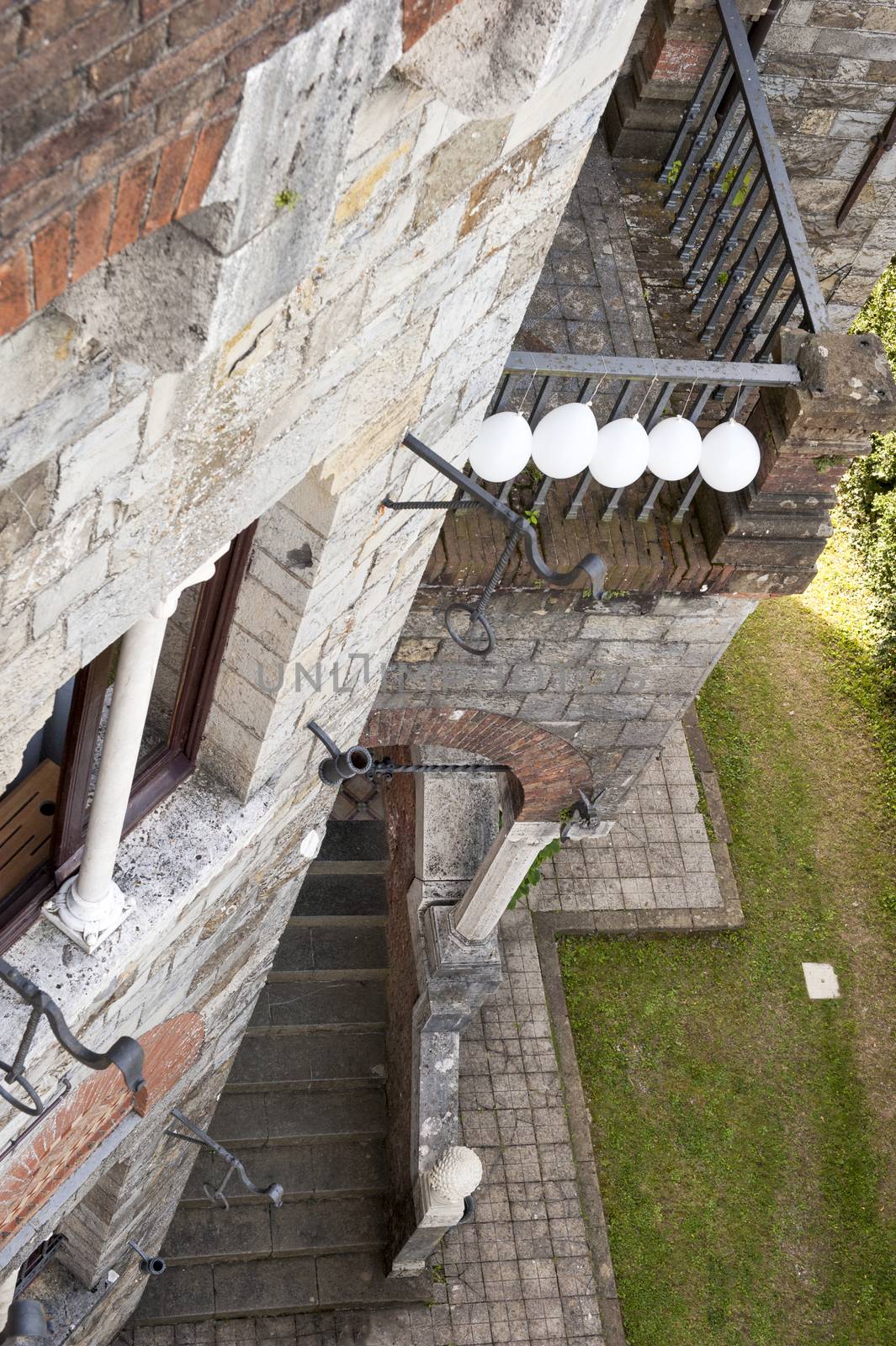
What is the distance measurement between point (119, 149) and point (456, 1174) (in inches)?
283

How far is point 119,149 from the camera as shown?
1.23 m

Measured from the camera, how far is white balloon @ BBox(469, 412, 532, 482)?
430cm

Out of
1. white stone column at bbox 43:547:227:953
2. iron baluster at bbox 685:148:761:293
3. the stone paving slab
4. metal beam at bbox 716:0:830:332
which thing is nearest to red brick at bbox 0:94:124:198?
white stone column at bbox 43:547:227:953

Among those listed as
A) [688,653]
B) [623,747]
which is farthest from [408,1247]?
[688,653]

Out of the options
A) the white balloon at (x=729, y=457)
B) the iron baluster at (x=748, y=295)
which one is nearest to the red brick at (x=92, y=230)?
the white balloon at (x=729, y=457)

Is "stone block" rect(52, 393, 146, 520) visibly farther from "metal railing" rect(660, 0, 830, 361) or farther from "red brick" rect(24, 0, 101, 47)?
"metal railing" rect(660, 0, 830, 361)

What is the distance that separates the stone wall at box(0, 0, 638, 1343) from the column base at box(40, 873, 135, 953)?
0.04 m

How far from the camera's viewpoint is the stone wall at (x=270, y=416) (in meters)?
1.59

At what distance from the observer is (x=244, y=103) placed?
1.37 meters

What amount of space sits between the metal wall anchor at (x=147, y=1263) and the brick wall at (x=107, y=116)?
6044 mm

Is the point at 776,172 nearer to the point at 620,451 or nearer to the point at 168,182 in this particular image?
the point at 620,451

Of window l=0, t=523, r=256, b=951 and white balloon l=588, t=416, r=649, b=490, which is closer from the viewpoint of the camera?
window l=0, t=523, r=256, b=951

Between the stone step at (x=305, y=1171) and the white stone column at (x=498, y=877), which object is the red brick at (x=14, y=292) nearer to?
the white stone column at (x=498, y=877)

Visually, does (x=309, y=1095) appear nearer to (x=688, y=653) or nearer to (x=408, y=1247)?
(x=408, y=1247)
